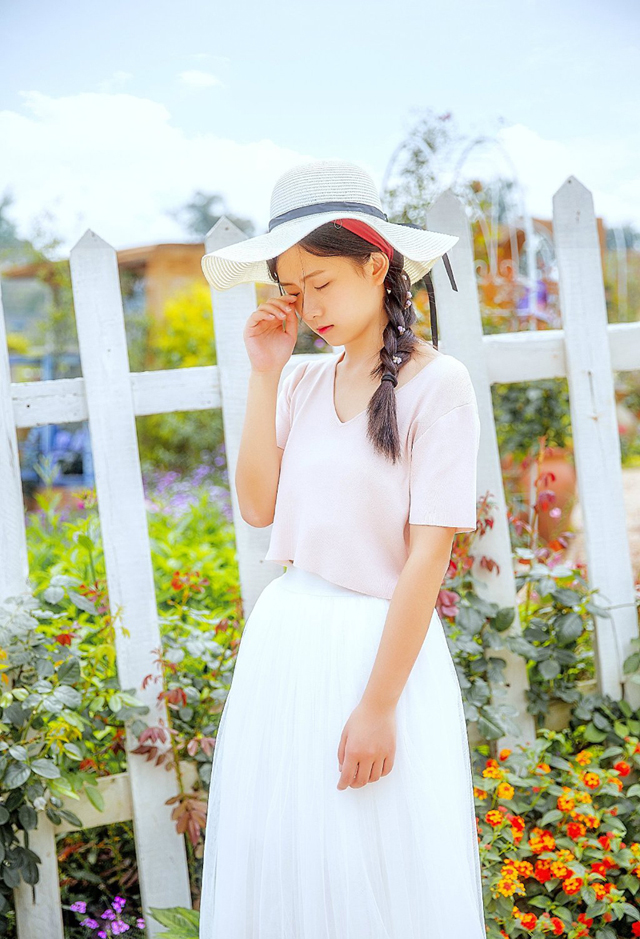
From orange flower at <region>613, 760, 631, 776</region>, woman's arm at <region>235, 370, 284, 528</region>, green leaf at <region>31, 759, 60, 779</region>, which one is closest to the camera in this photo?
woman's arm at <region>235, 370, 284, 528</region>

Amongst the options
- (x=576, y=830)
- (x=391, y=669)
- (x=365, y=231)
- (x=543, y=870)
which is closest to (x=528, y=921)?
(x=543, y=870)

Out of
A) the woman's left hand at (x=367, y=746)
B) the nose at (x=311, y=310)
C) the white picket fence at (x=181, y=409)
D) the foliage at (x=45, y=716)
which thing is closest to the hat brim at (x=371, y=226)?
the nose at (x=311, y=310)

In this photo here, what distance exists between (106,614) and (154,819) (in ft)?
1.71

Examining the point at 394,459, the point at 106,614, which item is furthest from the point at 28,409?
the point at 394,459

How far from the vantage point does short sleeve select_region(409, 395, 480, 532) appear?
4.27ft

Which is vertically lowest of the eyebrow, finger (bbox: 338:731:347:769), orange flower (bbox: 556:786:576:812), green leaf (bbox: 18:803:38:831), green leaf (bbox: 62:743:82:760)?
orange flower (bbox: 556:786:576:812)

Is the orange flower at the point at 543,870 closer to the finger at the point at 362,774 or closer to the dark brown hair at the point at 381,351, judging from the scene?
the finger at the point at 362,774

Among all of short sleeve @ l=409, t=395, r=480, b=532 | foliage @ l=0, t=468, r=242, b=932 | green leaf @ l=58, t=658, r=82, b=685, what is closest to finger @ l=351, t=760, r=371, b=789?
short sleeve @ l=409, t=395, r=480, b=532

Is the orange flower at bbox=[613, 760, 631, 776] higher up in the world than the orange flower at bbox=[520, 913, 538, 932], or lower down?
higher up

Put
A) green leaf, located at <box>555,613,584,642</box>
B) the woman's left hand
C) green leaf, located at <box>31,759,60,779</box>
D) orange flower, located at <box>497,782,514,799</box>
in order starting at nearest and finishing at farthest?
the woman's left hand
green leaf, located at <box>31,759,60,779</box>
orange flower, located at <box>497,782,514,799</box>
green leaf, located at <box>555,613,584,642</box>

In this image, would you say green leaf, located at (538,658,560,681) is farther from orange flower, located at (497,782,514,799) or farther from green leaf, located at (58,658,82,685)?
green leaf, located at (58,658,82,685)

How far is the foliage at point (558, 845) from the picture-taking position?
1.74 metres

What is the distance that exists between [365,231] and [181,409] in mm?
850

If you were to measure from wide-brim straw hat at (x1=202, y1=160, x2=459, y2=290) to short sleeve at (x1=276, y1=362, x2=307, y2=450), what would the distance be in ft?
1.05
